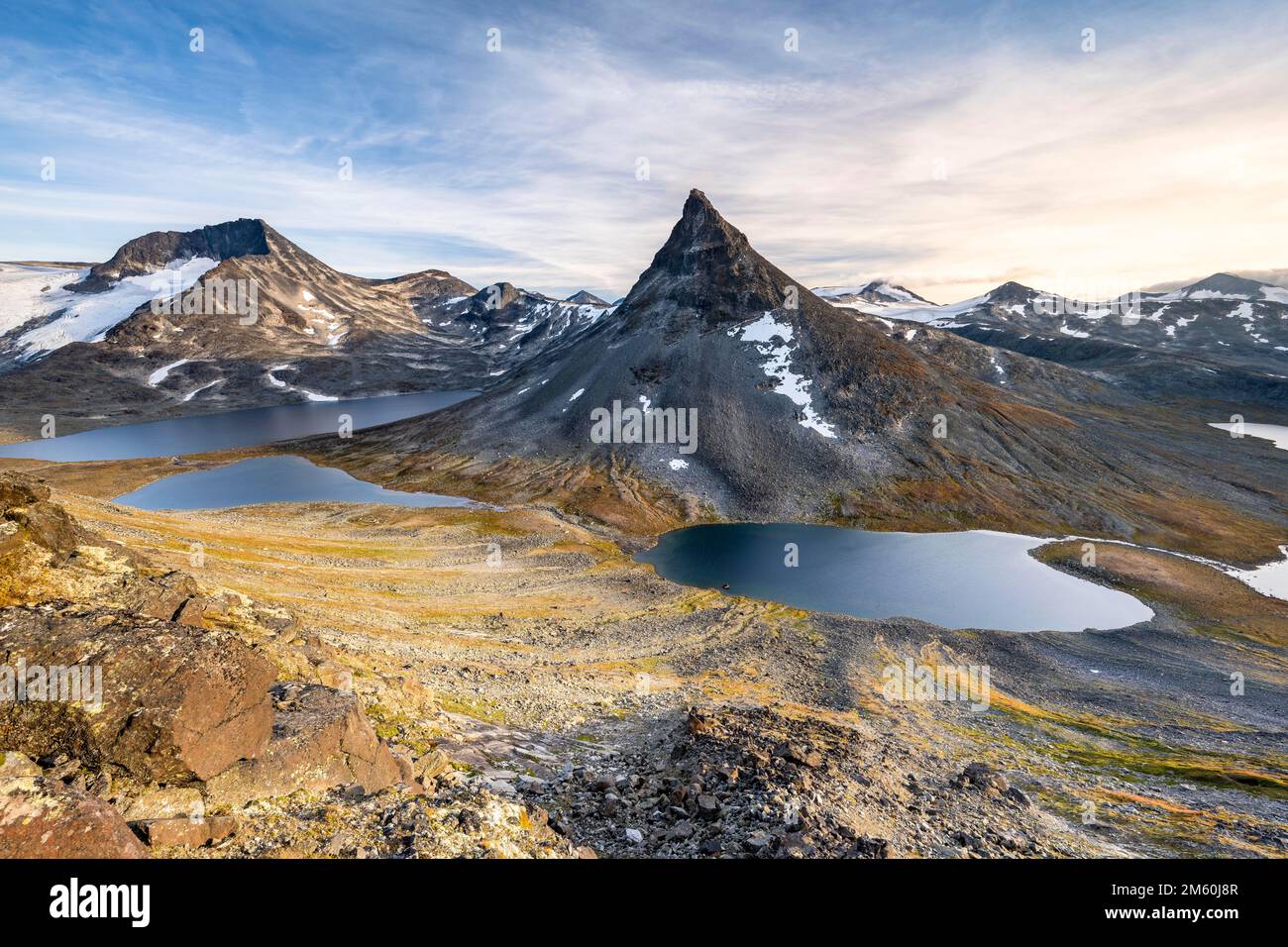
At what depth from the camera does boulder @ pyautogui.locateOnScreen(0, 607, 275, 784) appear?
36.1ft

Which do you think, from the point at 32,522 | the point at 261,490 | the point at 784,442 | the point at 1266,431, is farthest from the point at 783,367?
the point at 1266,431

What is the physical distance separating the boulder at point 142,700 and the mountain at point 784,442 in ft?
235

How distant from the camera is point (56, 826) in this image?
28.3 feet

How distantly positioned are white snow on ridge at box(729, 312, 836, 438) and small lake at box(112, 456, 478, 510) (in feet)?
202

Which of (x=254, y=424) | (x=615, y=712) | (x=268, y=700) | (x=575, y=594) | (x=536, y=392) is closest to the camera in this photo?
(x=268, y=700)

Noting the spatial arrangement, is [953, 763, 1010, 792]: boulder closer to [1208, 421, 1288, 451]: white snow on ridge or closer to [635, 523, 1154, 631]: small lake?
[635, 523, 1154, 631]: small lake

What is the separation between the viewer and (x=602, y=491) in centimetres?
9256

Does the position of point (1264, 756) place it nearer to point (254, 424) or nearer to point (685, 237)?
point (685, 237)

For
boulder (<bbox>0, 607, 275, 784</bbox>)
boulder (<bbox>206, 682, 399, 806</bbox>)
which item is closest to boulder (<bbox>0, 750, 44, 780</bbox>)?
boulder (<bbox>0, 607, 275, 784</bbox>)

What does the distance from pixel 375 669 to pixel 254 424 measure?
190884 mm

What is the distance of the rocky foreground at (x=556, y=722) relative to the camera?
11.5 meters

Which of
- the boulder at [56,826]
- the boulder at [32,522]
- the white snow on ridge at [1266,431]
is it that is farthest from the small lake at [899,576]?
the white snow on ridge at [1266,431]

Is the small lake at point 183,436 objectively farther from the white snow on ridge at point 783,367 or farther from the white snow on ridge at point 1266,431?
the white snow on ridge at point 1266,431
